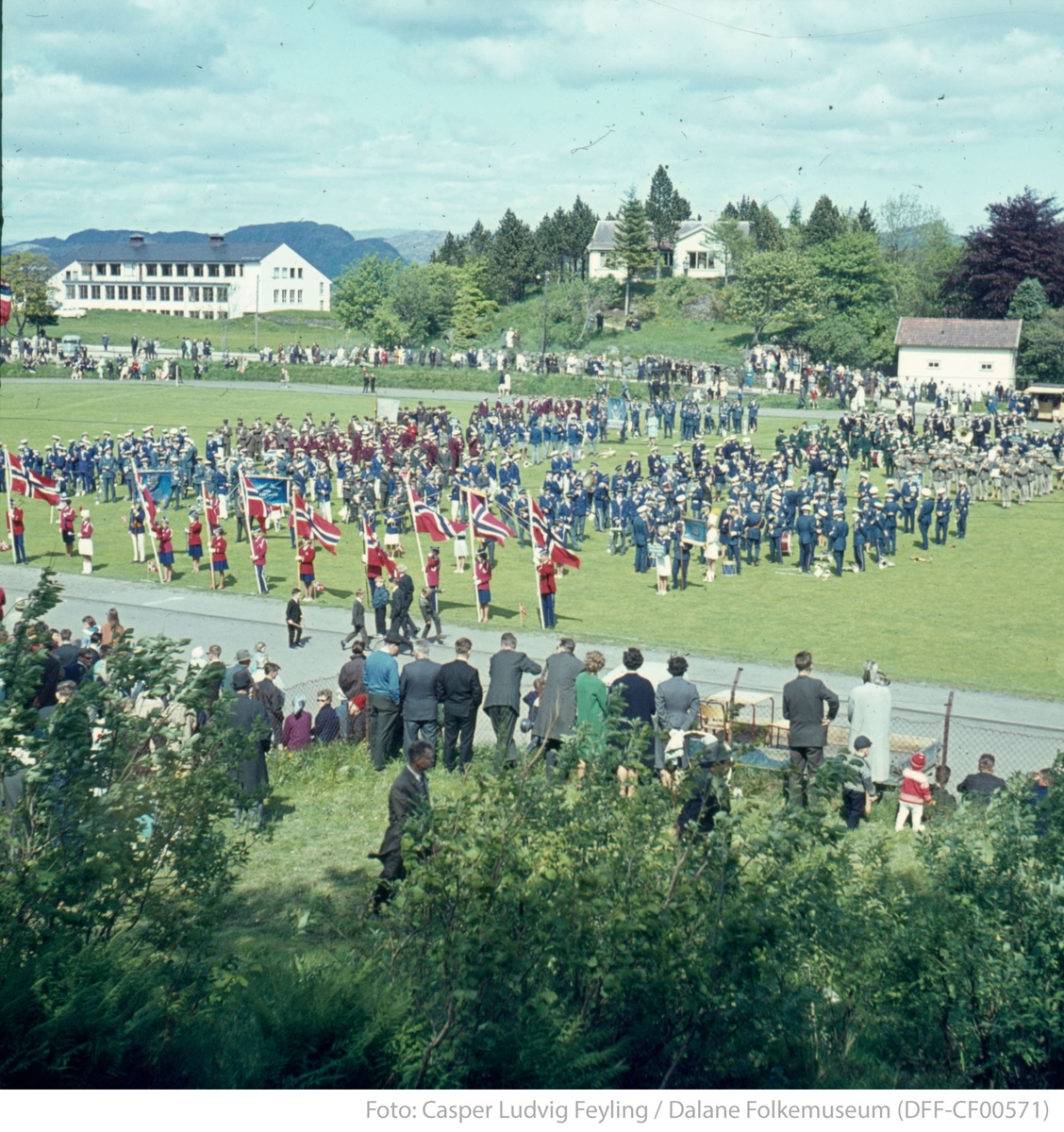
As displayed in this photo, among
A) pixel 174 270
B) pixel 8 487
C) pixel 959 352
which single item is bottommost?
pixel 8 487

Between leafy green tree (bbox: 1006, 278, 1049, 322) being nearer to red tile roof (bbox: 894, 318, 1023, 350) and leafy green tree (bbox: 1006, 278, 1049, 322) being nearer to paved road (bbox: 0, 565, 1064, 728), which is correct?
red tile roof (bbox: 894, 318, 1023, 350)

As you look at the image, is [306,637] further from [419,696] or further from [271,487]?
[419,696]

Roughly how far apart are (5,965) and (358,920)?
2763 millimetres

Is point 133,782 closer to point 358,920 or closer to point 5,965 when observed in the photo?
point 5,965

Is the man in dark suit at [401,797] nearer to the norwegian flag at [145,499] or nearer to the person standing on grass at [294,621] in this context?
the person standing on grass at [294,621]

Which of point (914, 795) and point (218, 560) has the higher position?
point (914, 795)

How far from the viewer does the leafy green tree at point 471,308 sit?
81438mm

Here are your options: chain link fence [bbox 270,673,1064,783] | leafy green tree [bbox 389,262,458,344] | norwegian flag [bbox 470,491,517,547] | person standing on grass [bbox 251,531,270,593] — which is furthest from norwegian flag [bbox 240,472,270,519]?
leafy green tree [bbox 389,262,458,344]

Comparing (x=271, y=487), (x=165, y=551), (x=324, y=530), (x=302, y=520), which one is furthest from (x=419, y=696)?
(x=271, y=487)

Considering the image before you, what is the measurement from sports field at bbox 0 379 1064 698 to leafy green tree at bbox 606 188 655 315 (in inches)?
2275

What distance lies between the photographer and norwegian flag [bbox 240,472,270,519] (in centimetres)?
2709

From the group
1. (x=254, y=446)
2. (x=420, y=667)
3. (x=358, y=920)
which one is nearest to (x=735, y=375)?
(x=254, y=446)

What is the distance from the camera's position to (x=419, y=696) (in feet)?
38.8

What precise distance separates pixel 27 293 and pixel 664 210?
60.3 m
